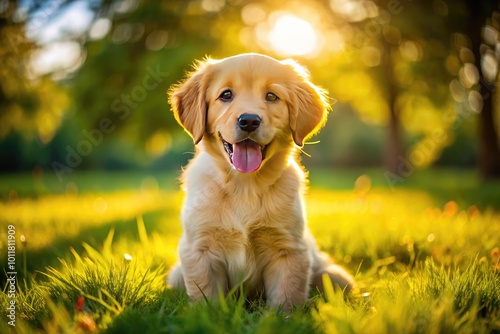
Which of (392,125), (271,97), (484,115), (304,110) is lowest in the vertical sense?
(392,125)

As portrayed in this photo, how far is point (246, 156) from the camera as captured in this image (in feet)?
8.59

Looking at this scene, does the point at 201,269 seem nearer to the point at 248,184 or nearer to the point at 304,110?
the point at 248,184

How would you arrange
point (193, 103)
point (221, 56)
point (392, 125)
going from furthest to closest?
point (392, 125)
point (221, 56)
point (193, 103)

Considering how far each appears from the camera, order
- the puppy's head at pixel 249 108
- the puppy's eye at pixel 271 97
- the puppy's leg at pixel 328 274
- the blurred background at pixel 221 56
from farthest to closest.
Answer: the blurred background at pixel 221 56, the puppy's leg at pixel 328 274, the puppy's eye at pixel 271 97, the puppy's head at pixel 249 108

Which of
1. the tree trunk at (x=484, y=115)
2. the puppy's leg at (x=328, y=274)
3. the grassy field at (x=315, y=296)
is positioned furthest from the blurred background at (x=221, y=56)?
the puppy's leg at (x=328, y=274)

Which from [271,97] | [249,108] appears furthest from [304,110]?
[249,108]

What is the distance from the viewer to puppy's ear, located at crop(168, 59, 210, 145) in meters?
2.77

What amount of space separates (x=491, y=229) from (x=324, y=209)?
2199 mm

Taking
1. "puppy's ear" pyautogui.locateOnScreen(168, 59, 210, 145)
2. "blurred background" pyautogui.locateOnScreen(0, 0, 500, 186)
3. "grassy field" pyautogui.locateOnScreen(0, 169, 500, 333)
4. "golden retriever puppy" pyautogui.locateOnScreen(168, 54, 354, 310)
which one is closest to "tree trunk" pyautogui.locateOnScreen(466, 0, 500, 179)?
"blurred background" pyautogui.locateOnScreen(0, 0, 500, 186)

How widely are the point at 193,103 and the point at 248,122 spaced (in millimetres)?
520

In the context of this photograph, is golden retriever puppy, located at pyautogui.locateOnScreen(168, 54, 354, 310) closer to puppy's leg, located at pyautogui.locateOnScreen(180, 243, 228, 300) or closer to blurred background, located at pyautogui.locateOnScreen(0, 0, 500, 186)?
puppy's leg, located at pyautogui.locateOnScreen(180, 243, 228, 300)

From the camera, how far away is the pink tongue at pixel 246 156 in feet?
8.51

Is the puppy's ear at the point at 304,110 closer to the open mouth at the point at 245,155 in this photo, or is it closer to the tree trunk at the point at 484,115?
the open mouth at the point at 245,155

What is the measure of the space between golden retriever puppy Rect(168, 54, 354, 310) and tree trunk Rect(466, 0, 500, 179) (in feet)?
24.2
